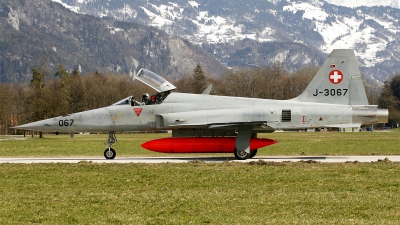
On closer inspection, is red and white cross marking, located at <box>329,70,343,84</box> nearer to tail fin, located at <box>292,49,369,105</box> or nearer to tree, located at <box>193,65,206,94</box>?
tail fin, located at <box>292,49,369,105</box>

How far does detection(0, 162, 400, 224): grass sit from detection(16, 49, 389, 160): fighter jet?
392 cm

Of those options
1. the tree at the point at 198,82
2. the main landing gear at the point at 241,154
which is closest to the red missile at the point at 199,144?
the main landing gear at the point at 241,154

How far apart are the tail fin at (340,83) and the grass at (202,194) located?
4846 millimetres

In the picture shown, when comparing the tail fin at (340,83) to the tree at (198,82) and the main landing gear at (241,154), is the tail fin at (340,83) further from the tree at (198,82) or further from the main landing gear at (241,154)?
the tree at (198,82)

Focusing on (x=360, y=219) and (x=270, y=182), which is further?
(x=270, y=182)

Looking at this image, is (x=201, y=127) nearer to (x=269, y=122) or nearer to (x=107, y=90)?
(x=269, y=122)

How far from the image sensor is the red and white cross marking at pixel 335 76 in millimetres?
25422

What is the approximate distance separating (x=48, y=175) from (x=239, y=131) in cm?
858

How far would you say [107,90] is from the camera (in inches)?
4355

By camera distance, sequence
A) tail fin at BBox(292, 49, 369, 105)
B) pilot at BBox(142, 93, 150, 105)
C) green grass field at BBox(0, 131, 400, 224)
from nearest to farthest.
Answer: green grass field at BBox(0, 131, 400, 224) → tail fin at BBox(292, 49, 369, 105) → pilot at BBox(142, 93, 150, 105)

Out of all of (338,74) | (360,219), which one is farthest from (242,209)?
(338,74)

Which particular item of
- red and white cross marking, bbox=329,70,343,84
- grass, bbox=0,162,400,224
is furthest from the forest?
grass, bbox=0,162,400,224

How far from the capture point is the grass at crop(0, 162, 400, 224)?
12.9 m

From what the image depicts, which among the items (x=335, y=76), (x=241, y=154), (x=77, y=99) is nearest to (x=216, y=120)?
(x=241, y=154)
